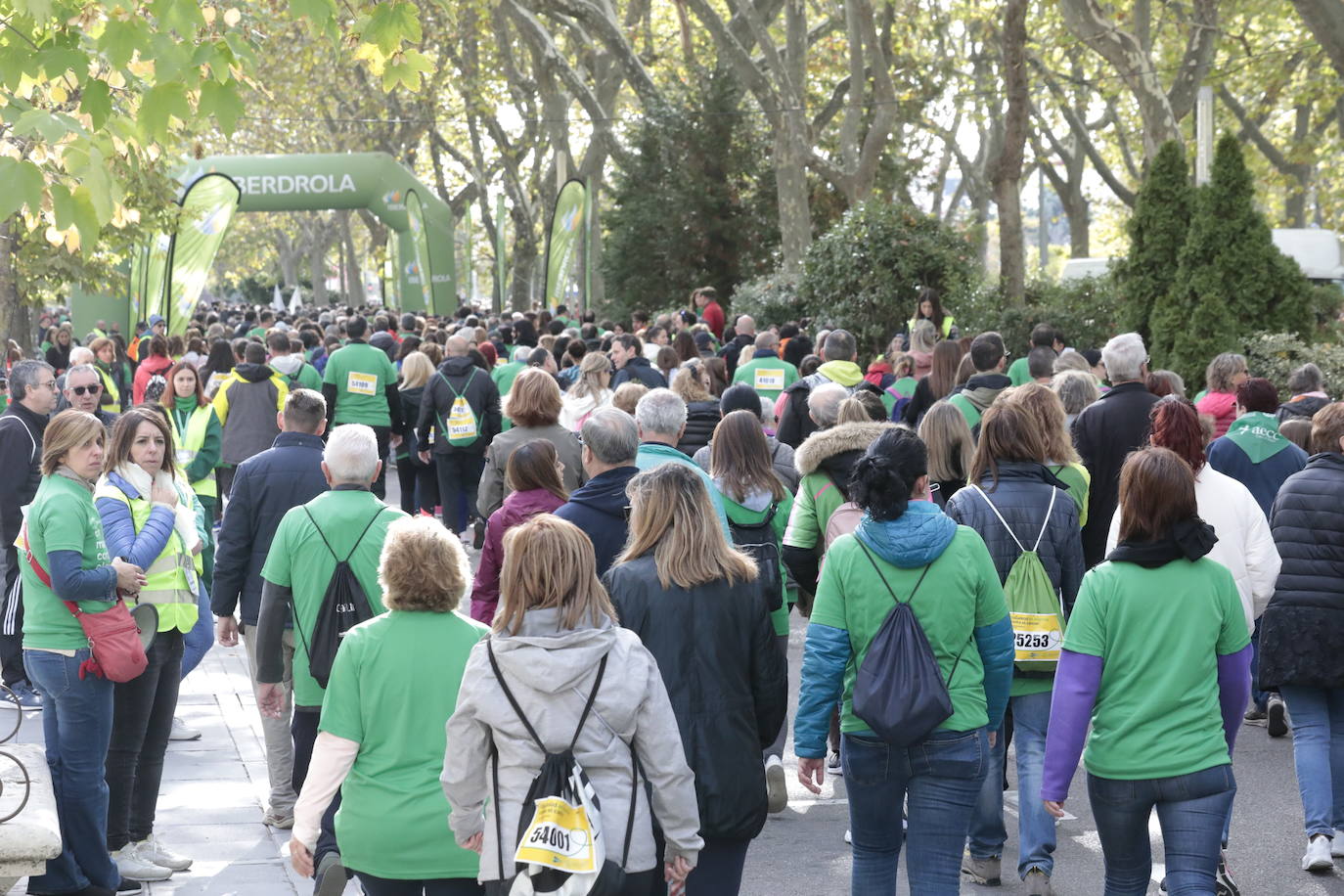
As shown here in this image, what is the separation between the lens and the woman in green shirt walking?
5.80m

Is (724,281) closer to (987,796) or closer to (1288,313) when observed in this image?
(1288,313)

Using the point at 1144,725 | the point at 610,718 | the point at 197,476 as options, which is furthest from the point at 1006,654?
the point at 197,476

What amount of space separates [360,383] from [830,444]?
315 inches

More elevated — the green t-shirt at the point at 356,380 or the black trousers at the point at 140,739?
the green t-shirt at the point at 356,380

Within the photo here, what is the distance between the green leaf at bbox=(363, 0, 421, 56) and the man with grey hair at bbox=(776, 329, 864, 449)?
3721 millimetres

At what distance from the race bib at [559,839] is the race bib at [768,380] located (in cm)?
826

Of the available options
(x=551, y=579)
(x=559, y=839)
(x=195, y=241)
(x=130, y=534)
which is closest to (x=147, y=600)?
(x=130, y=534)

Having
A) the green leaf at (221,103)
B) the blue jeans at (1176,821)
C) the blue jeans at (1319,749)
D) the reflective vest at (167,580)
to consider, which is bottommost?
the blue jeans at (1319,749)

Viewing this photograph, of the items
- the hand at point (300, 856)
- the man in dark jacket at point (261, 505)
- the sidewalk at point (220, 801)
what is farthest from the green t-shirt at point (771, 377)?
the hand at point (300, 856)

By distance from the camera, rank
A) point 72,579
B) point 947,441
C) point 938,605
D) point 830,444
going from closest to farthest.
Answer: point 938,605 < point 72,579 < point 830,444 < point 947,441

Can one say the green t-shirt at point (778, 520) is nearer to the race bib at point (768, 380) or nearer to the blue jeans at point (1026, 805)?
the blue jeans at point (1026, 805)

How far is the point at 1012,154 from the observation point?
18.9 meters

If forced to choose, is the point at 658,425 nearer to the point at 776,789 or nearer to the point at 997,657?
the point at 776,789

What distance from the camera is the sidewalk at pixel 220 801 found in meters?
6.36
